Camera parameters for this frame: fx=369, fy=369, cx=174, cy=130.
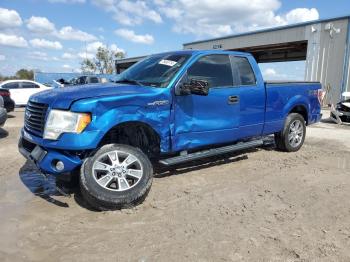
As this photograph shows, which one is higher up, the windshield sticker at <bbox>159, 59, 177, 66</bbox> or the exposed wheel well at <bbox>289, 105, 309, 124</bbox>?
the windshield sticker at <bbox>159, 59, 177, 66</bbox>

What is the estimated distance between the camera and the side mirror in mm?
5094

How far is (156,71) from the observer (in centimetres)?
555

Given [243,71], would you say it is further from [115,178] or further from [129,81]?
[115,178]

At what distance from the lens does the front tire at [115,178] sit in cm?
429

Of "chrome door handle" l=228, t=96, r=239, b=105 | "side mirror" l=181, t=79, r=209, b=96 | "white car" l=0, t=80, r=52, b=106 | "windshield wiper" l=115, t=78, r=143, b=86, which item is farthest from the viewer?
"white car" l=0, t=80, r=52, b=106

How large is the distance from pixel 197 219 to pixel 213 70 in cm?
262

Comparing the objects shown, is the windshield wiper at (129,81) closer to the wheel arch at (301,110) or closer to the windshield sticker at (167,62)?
the windshield sticker at (167,62)

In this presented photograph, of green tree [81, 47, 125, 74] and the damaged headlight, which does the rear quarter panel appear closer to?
the damaged headlight

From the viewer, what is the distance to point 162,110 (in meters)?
4.99

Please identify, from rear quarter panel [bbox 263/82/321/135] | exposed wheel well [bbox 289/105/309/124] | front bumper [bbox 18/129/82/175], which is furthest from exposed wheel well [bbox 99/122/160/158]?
exposed wheel well [bbox 289/105/309/124]

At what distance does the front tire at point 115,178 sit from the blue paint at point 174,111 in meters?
0.19

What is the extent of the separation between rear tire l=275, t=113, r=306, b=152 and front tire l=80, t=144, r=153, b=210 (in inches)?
150

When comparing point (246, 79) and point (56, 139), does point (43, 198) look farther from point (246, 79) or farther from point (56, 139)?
point (246, 79)

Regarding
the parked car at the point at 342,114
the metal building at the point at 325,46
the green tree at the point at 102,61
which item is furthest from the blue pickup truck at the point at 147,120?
the green tree at the point at 102,61
